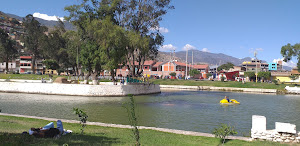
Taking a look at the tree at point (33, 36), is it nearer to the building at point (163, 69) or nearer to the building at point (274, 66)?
the building at point (163, 69)

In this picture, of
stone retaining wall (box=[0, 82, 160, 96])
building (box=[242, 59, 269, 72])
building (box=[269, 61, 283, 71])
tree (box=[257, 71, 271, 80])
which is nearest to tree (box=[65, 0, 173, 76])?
stone retaining wall (box=[0, 82, 160, 96])

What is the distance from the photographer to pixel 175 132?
12.0 meters

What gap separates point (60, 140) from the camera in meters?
9.05

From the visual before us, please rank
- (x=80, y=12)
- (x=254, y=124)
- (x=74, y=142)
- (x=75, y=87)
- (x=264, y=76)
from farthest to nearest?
(x=264, y=76), (x=80, y=12), (x=75, y=87), (x=254, y=124), (x=74, y=142)

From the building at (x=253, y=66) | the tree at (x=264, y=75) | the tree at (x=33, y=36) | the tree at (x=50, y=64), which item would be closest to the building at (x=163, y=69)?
the tree at (x=264, y=75)

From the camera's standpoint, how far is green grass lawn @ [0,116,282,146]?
859 cm

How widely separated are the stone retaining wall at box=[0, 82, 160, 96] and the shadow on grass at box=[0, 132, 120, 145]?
1040 inches

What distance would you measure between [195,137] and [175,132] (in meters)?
1.33

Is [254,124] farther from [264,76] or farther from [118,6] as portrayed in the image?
[264,76]

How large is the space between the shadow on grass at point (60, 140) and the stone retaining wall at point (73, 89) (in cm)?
2642

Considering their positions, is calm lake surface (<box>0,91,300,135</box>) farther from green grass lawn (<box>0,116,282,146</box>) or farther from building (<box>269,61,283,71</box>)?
building (<box>269,61,283,71</box>)

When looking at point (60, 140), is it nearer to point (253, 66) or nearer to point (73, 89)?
point (73, 89)

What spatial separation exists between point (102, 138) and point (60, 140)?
1.64m

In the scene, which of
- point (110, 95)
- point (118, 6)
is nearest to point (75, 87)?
point (110, 95)
